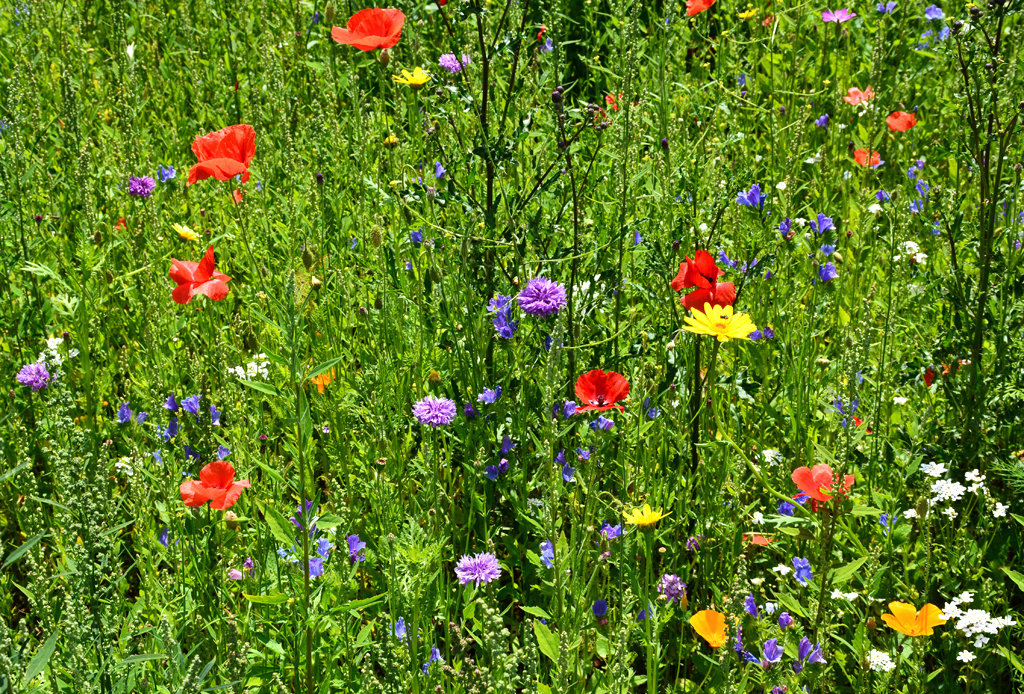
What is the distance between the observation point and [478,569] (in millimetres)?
1881

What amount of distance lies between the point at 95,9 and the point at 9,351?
273cm

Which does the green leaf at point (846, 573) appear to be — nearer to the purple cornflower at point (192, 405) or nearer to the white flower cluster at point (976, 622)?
the white flower cluster at point (976, 622)

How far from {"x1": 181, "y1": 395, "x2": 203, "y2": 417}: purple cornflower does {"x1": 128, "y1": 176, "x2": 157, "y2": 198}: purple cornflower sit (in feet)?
3.38

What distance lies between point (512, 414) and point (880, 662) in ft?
3.20

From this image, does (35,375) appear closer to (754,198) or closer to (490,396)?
(490,396)

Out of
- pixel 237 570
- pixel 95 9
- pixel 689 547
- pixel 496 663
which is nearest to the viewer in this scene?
pixel 496 663

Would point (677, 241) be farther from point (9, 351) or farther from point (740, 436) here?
point (9, 351)

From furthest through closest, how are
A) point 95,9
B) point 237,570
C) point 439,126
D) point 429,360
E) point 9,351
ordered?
1. point 95,9
2. point 439,126
3. point 9,351
4. point 429,360
5. point 237,570

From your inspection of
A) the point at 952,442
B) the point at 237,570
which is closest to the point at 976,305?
the point at 952,442

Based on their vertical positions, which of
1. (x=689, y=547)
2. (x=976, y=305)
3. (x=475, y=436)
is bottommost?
(x=689, y=547)

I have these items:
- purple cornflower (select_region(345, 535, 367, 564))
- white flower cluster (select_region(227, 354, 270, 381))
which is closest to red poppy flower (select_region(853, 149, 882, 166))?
white flower cluster (select_region(227, 354, 270, 381))

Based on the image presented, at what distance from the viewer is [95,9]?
4684 millimetres

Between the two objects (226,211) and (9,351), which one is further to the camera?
(226,211)

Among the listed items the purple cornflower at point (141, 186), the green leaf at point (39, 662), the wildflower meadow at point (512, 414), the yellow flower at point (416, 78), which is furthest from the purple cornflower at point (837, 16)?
the green leaf at point (39, 662)
